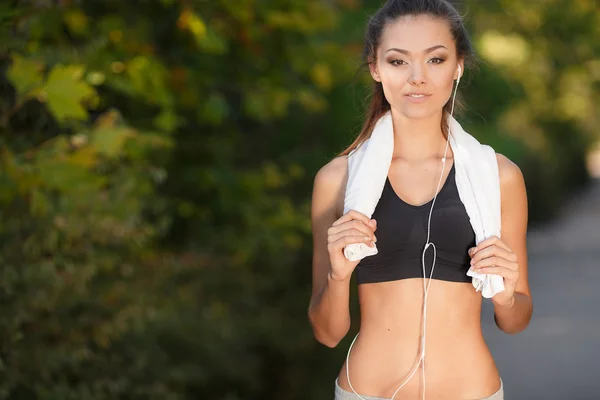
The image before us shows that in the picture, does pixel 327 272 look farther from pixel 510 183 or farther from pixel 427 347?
pixel 510 183

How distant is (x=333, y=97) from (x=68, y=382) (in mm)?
3041

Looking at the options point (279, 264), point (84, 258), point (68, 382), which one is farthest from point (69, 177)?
point (279, 264)

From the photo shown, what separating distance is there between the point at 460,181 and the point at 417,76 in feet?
1.01

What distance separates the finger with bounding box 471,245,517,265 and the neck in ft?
1.31

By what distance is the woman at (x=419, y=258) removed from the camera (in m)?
2.73

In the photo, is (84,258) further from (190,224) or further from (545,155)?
(545,155)

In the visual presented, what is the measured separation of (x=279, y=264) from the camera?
6.57 metres

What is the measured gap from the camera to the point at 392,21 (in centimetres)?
285

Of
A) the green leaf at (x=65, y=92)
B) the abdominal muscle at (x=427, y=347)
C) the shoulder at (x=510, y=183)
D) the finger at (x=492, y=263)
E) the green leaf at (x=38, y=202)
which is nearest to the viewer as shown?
the finger at (x=492, y=263)

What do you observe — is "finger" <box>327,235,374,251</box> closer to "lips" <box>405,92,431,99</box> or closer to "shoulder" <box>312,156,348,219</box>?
"shoulder" <box>312,156,348,219</box>

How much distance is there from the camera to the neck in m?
2.91

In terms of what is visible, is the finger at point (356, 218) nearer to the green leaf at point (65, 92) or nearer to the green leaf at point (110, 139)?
the green leaf at point (65, 92)

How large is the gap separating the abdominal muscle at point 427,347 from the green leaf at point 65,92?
1.53 meters

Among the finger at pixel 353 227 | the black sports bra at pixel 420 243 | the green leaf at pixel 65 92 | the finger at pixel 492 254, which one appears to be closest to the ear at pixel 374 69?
the black sports bra at pixel 420 243
